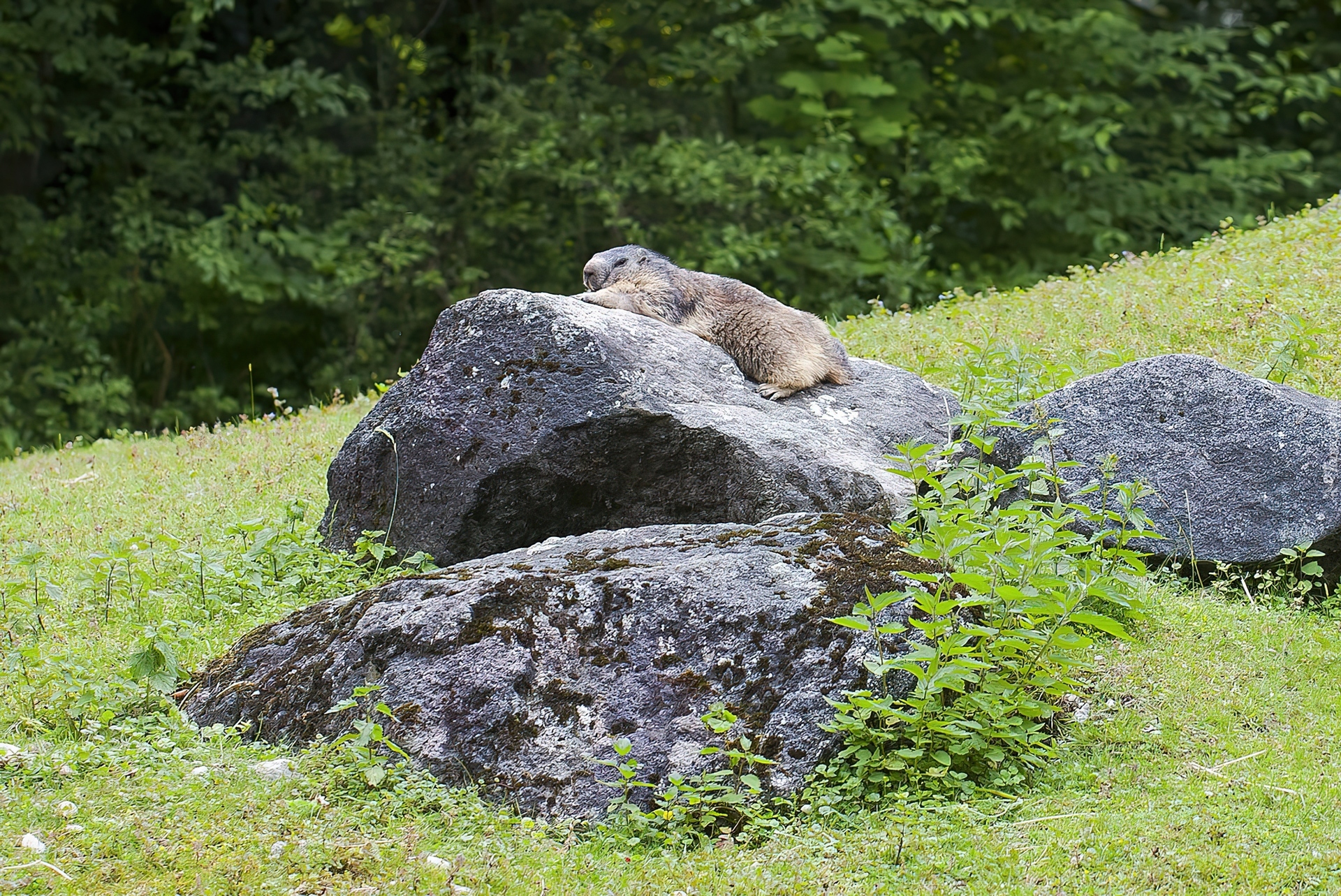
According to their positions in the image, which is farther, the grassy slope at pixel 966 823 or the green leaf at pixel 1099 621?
the green leaf at pixel 1099 621

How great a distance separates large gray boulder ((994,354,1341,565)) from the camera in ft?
18.3

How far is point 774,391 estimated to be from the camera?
21.3ft

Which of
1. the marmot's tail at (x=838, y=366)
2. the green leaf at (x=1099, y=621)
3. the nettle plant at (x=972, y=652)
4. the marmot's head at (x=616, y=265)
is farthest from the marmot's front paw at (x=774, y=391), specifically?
the green leaf at (x=1099, y=621)

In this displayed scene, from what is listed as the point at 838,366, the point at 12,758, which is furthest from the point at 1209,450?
the point at 12,758

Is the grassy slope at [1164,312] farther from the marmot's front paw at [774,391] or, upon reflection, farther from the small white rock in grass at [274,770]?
the small white rock in grass at [274,770]

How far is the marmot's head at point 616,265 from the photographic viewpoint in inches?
276

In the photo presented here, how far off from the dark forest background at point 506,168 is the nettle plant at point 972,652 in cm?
969

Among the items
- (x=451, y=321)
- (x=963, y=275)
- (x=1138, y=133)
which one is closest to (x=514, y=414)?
(x=451, y=321)

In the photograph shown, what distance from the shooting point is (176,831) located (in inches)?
149

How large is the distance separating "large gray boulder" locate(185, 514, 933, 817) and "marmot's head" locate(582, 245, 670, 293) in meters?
2.50

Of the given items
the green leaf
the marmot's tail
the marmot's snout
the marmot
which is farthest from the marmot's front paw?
the green leaf

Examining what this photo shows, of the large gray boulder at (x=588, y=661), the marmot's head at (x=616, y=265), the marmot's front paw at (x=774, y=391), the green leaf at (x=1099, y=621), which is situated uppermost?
the marmot's head at (x=616, y=265)

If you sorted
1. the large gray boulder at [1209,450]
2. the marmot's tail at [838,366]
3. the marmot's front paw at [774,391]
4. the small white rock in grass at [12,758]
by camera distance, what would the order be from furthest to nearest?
1. the marmot's tail at [838,366]
2. the marmot's front paw at [774,391]
3. the large gray boulder at [1209,450]
4. the small white rock in grass at [12,758]

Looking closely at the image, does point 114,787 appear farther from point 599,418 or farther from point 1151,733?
point 1151,733
